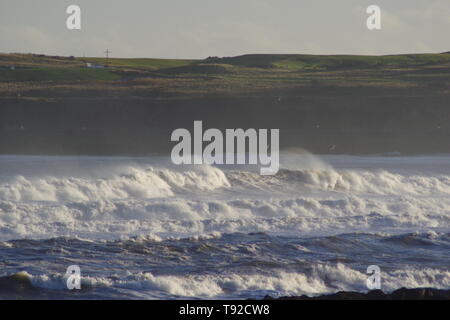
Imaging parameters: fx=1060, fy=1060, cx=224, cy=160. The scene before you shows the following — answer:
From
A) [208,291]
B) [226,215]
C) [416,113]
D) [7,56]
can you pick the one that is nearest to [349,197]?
[226,215]

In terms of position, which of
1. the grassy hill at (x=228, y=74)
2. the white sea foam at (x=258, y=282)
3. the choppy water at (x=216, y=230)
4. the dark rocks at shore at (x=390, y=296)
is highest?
the grassy hill at (x=228, y=74)

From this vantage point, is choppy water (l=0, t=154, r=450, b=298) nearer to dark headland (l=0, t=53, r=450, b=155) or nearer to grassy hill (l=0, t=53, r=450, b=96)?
dark headland (l=0, t=53, r=450, b=155)

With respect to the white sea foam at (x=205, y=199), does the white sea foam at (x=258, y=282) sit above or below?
below

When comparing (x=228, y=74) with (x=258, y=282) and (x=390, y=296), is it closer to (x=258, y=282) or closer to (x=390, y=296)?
(x=258, y=282)

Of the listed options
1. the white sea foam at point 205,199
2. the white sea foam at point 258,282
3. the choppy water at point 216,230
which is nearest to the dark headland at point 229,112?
the white sea foam at point 205,199

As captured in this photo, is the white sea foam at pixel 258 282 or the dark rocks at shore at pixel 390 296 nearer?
the dark rocks at shore at pixel 390 296

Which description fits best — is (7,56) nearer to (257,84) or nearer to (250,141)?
(257,84)

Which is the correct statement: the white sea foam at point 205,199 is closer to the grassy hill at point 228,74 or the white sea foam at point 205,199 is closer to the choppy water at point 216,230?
the choppy water at point 216,230
